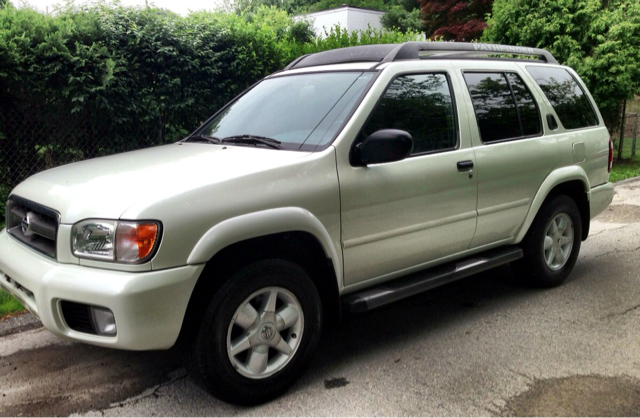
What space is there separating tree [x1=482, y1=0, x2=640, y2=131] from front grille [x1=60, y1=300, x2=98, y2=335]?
11391mm

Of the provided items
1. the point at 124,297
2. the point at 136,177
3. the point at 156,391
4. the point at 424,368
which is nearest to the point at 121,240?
the point at 124,297

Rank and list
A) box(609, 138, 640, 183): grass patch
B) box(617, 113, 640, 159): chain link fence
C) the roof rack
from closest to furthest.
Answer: the roof rack → box(609, 138, 640, 183): grass patch → box(617, 113, 640, 159): chain link fence

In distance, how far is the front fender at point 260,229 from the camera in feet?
9.42

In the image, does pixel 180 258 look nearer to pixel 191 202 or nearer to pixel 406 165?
pixel 191 202

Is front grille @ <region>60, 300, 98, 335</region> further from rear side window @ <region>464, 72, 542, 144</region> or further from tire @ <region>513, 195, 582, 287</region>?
tire @ <region>513, 195, 582, 287</region>

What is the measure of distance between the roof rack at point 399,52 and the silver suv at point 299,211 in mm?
20

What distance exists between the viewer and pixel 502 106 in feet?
15.0

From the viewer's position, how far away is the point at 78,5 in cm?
696

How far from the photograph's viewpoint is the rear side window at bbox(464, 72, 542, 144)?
4379 mm

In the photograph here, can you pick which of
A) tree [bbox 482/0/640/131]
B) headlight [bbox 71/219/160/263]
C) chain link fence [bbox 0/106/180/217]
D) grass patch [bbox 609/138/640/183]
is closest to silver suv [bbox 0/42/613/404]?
headlight [bbox 71/219/160/263]

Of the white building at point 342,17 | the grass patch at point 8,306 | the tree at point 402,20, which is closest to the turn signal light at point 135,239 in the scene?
the grass patch at point 8,306

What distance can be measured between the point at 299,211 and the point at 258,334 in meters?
0.71

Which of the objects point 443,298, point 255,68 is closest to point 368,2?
point 255,68

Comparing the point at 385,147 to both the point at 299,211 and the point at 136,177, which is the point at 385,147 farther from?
the point at 136,177
